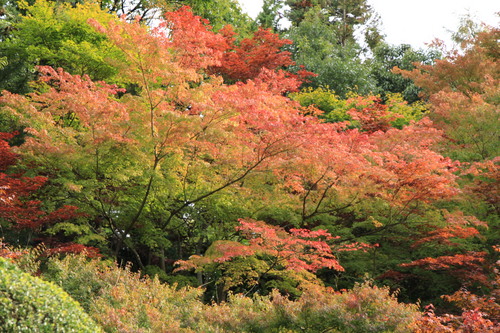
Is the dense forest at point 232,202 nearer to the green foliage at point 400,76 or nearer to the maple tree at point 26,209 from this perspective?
the maple tree at point 26,209

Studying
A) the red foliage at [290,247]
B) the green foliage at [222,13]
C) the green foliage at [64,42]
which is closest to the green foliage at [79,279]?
the red foliage at [290,247]

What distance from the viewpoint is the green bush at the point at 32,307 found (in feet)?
12.2

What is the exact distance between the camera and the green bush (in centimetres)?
371

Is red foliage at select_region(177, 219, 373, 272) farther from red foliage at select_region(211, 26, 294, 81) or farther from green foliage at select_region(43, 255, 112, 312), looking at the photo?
red foliage at select_region(211, 26, 294, 81)

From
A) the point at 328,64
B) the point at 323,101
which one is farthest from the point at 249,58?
the point at 328,64

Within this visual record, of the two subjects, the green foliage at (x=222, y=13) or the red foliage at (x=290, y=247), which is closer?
the red foliage at (x=290, y=247)

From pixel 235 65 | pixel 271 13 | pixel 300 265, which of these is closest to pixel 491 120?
pixel 300 265

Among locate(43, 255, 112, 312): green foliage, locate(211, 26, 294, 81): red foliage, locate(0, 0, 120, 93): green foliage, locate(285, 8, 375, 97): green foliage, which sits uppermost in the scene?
locate(285, 8, 375, 97): green foliage

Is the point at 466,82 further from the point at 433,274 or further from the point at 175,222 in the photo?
the point at 175,222

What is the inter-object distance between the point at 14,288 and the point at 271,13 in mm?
26835

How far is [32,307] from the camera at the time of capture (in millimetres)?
3865

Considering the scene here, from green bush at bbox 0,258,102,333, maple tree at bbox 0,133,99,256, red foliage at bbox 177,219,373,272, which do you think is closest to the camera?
green bush at bbox 0,258,102,333

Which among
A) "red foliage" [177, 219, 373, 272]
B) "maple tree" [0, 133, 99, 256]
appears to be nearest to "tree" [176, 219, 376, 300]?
"red foliage" [177, 219, 373, 272]

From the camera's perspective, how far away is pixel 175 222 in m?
10.4
